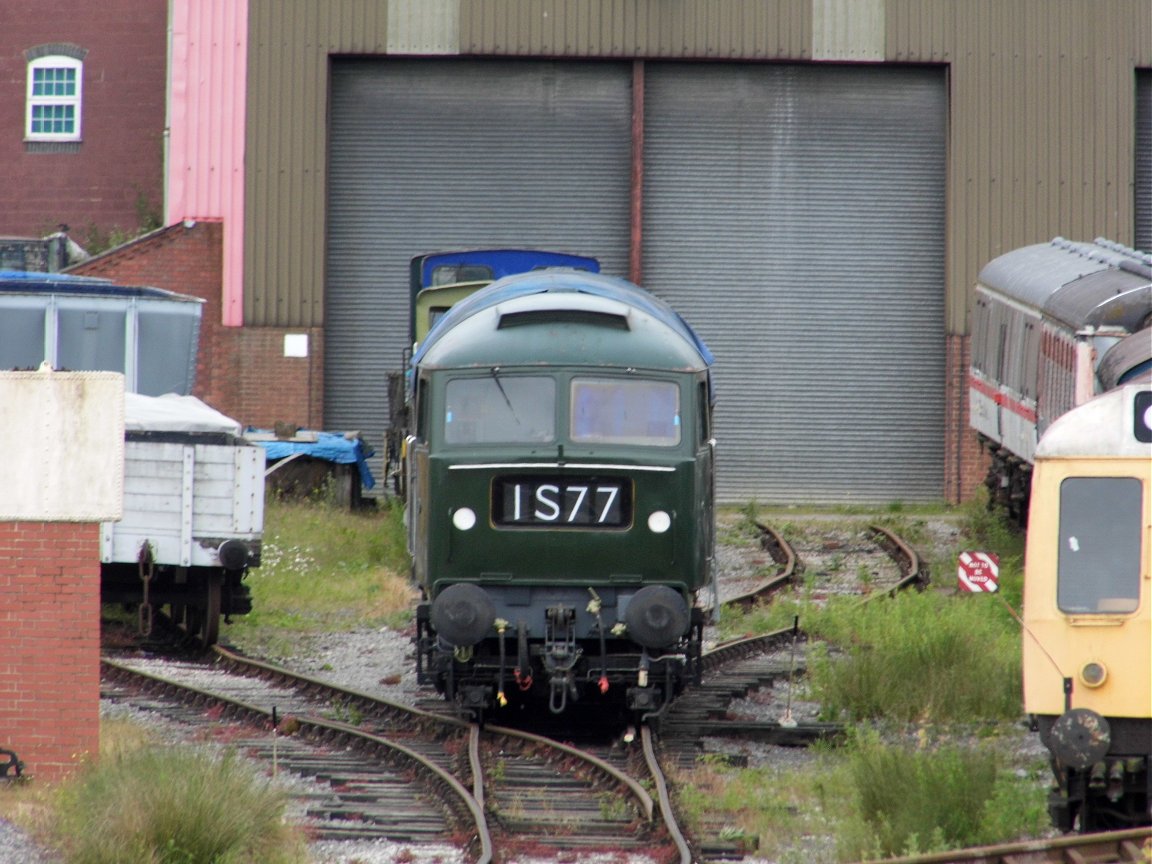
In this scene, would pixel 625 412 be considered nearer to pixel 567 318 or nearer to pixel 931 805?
pixel 567 318

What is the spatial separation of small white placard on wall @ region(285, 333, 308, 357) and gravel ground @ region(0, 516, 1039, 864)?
9.00m

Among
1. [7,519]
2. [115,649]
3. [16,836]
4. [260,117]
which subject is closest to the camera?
[16,836]

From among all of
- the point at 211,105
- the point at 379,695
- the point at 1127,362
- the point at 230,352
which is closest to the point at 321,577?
the point at 379,695

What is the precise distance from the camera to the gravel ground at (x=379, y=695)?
356 inches

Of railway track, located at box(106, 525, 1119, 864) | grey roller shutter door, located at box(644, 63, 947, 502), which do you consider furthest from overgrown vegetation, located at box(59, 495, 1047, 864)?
grey roller shutter door, located at box(644, 63, 947, 502)

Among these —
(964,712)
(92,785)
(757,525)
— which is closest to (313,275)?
(757,525)

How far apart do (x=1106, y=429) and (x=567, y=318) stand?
4.41 m

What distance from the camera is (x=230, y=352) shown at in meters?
27.0

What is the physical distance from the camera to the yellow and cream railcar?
8484 mm

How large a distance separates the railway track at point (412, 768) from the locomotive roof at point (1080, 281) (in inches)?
279

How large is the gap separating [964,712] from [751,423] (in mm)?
15223

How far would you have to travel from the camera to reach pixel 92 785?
30.5 ft

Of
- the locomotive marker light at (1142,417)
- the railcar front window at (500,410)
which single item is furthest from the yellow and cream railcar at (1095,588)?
the railcar front window at (500,410)

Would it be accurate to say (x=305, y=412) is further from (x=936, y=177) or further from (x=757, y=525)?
(x=936, y=177)
